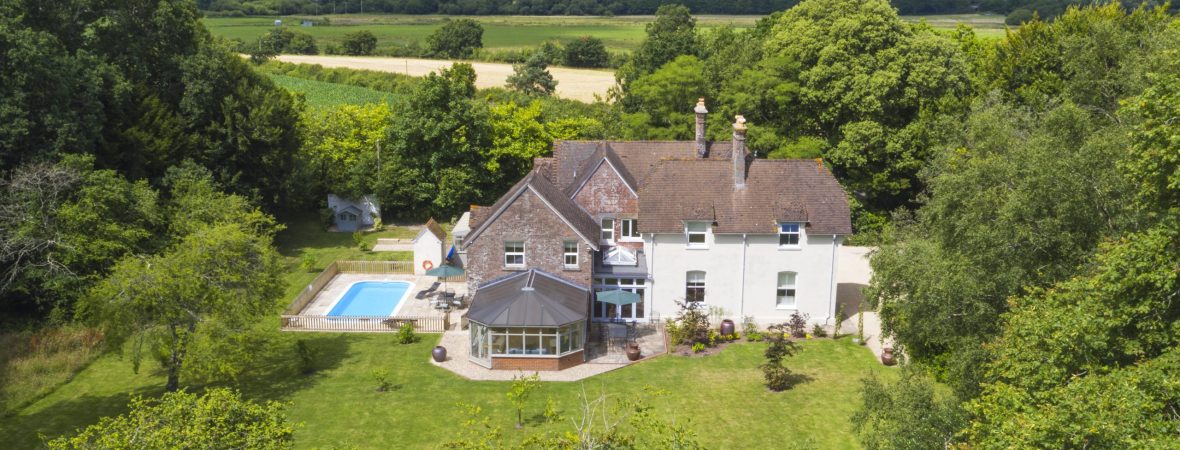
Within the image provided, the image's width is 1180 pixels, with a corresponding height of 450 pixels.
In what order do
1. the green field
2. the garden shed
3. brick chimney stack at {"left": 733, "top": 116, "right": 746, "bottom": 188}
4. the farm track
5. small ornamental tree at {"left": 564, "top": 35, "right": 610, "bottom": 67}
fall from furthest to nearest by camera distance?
the green field
small ornamental tree at {"left": 564, "top": 35, "right": 610, "bottom": 67}
the farm track
the garden shed
brick chimney stack at {"left": 733, "top": 116, "right": 746, "bottom": 188}

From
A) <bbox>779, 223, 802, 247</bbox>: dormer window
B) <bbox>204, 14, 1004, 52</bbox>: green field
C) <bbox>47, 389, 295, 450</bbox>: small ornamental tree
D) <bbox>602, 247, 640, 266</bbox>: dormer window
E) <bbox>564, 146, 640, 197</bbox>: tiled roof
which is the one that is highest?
<bbox>204, 14, 1004, 52</bbox>: green field

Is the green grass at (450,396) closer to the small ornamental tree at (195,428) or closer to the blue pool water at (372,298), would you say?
the blue pool water at (372,298)

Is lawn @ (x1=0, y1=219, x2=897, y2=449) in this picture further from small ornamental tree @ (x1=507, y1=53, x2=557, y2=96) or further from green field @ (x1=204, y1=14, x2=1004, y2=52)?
green field @ (x1=204, y1=14, x2=1004, y2=52)

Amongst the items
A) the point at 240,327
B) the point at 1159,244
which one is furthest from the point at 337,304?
the point at 1159,244

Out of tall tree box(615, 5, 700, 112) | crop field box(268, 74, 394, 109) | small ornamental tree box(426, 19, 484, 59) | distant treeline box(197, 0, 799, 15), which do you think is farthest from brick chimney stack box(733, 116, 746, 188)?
distant treeline box(197, 0, 799, 15)

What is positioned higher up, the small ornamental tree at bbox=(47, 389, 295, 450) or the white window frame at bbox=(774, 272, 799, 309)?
the small ornamental tree at bbox=(47, 389, 295, 450)

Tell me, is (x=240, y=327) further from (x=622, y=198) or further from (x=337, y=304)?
(x=622, y=198)
